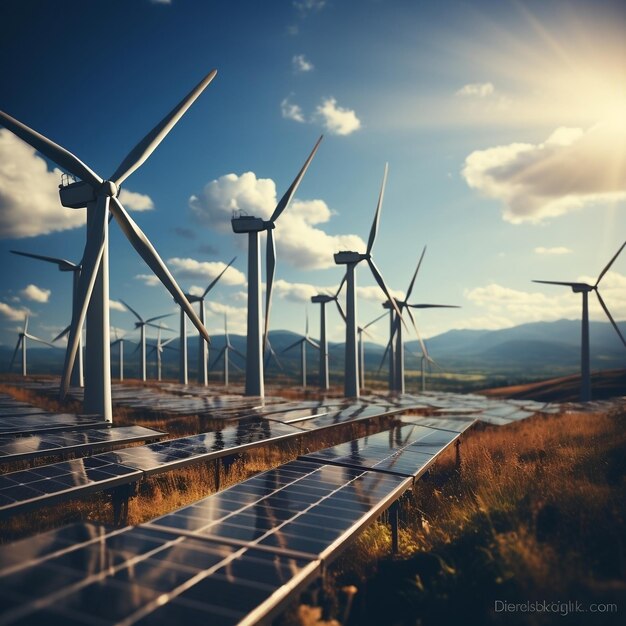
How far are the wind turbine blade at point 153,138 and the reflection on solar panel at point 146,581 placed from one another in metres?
24.3

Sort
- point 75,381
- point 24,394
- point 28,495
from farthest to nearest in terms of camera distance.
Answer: point 75,381, point 24,394, point 28,495

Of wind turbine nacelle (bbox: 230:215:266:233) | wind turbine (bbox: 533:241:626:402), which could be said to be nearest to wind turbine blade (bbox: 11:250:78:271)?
wind turbine nacelle (bbox: 230:215:266:233)

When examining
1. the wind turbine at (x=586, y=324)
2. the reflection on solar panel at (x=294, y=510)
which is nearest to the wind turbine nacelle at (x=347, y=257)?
the wind turbine at (x=586, y=324)

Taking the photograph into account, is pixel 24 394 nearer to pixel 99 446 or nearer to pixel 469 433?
pixel 99 446

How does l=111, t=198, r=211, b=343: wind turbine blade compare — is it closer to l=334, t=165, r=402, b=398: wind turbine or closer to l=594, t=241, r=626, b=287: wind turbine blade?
l=334, t=165, r=402, b=398: wind turbine

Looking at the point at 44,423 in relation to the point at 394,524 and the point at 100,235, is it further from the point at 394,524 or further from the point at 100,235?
the point at 394,524

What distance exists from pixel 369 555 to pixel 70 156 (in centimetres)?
2534

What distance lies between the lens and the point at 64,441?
55.4 feet

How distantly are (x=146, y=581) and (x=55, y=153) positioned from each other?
25.7m

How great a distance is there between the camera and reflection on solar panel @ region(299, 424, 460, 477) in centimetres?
1355

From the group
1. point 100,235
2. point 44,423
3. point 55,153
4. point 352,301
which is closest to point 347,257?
point 352,301

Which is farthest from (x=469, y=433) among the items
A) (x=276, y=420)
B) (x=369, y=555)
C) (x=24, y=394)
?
(x=24, y=394)

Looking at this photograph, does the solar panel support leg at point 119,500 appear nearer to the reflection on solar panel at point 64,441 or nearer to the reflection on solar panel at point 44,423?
the reflection on solar panel at point 64,441

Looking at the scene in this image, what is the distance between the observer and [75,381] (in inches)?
2333
